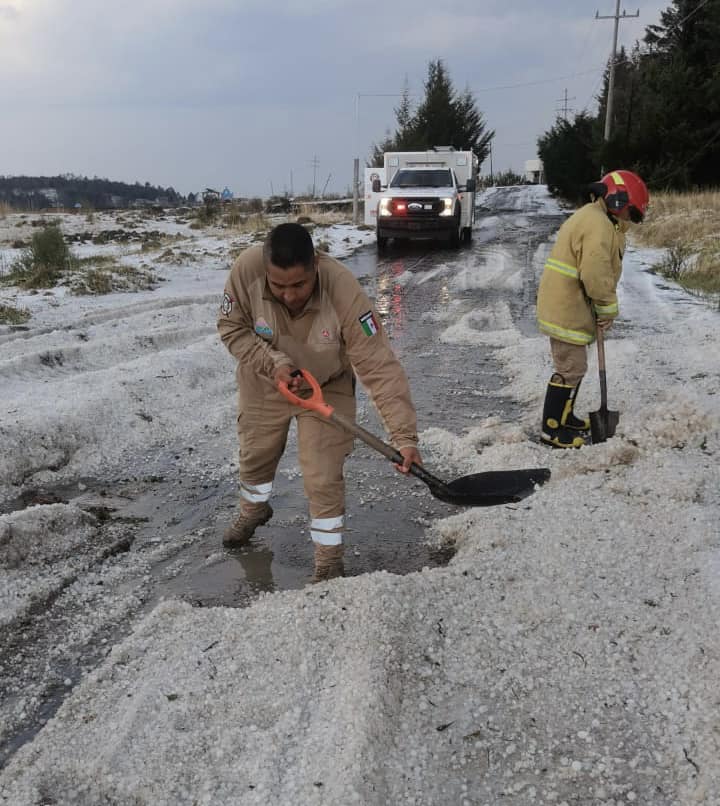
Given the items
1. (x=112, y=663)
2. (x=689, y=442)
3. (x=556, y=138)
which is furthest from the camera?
(x=556, y=138)

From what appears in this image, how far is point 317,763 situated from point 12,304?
25.8 feet

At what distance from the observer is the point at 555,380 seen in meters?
4.54

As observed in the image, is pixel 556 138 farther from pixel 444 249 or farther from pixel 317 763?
pixel 317 763

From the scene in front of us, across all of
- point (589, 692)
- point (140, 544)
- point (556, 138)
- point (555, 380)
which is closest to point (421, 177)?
point (555, 380)

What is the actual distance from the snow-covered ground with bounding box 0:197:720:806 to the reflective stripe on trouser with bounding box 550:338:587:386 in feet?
1.43

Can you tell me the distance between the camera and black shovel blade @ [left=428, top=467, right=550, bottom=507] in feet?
11.1

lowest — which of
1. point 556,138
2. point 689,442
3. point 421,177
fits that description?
point 689,442

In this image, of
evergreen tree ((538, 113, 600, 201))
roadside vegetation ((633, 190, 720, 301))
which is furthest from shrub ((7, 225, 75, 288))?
evergreen tree ((538, 113, 600, 201))

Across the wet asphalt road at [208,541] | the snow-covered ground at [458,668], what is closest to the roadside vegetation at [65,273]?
the wet asphalt road at [208,541]

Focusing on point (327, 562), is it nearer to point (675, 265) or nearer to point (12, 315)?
point (12, 315)

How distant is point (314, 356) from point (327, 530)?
2.43 feet

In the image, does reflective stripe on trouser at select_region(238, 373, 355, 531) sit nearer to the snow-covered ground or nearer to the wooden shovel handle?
the snow-covered ground

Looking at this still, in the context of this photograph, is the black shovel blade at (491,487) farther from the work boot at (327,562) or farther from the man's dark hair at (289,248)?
the man's dark hair at (289,248)

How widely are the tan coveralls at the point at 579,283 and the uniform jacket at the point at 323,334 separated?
1.89 metres
